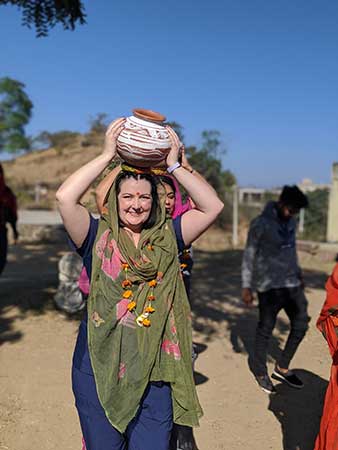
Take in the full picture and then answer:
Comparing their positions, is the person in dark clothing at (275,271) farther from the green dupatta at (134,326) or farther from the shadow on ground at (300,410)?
the green dupatta at (134,326)

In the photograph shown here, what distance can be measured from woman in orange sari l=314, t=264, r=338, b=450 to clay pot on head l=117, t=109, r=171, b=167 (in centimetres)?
100

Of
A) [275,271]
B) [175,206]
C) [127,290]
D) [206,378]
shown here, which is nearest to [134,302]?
[127,290]

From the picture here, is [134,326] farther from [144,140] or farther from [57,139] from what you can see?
[57,139]

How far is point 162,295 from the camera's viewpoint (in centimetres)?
204

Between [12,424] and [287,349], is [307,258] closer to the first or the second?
[287,349]

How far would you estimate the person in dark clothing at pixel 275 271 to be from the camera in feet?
13.1

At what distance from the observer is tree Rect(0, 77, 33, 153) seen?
1120 inches

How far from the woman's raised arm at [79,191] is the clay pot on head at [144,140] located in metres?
0.04

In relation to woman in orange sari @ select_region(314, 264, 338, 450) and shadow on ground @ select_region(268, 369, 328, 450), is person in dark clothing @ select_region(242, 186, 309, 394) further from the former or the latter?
woman in orange sari @ select_region(314, 264, 338, 450)

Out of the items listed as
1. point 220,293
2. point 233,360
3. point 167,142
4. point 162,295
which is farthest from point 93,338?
point 220,293

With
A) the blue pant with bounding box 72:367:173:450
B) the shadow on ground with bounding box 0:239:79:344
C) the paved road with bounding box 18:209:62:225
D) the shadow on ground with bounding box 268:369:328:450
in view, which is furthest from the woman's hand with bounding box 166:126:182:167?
the paved road with bounding box 18:209:62:225

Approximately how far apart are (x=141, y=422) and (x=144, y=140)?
1.13 m

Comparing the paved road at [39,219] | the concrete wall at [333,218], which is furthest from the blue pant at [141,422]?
the paved road at [39,219]

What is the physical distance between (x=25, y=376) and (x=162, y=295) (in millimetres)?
2647
